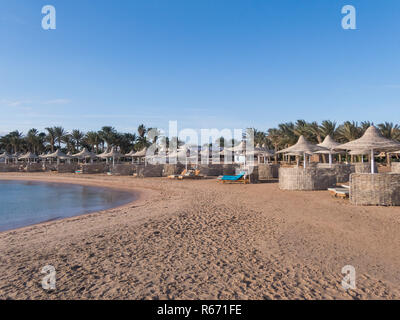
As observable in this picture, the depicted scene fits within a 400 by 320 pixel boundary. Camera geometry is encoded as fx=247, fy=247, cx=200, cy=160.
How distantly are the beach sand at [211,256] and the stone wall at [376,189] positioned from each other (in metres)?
0.57

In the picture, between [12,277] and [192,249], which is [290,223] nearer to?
[192,249]

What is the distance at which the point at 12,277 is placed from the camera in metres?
3.39

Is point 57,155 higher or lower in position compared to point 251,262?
higher

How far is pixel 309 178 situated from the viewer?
446 inches

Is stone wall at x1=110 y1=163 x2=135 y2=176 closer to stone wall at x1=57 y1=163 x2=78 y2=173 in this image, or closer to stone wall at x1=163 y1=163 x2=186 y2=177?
stone wall at x1=163 y1=163 x2=186 y2=177

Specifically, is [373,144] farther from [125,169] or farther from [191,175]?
[125,169]

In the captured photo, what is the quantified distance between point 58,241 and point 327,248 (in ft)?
17.0

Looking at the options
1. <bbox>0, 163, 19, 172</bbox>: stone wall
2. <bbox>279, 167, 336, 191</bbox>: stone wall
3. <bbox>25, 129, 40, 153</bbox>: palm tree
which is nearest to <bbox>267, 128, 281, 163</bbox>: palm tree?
<bbox>279, 167, 336, 191</bbox>: stone wall

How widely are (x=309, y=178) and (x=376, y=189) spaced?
3.81 metres

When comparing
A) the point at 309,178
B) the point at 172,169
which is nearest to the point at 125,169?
the point at 172,169

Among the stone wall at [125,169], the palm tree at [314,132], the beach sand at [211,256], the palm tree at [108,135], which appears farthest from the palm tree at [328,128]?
the palm tree at [108,135]

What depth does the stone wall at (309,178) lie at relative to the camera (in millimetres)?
11336
